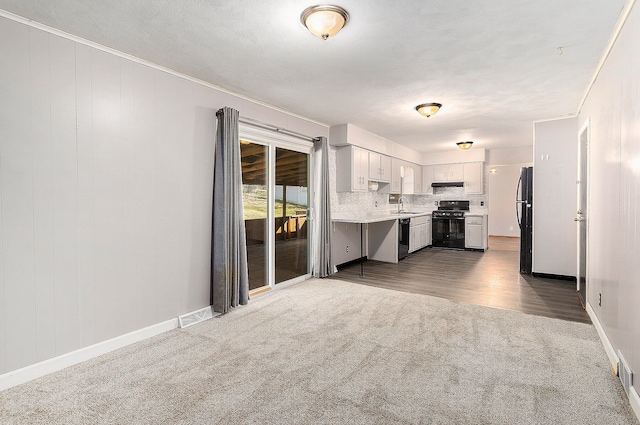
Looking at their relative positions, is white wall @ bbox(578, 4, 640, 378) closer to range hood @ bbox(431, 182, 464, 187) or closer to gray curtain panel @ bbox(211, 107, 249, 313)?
gray curtain panel @ bbox(211, 107, 249, 313)

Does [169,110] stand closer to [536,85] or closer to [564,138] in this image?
[536,85]

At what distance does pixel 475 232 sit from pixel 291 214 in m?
5.16

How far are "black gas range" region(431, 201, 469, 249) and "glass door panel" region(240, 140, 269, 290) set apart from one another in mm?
5480

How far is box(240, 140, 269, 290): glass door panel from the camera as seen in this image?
4.14 metres

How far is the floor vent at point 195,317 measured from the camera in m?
3.25

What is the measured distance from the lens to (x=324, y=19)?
217cm

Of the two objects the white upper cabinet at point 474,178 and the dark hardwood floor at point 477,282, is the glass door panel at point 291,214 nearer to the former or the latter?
the dark hardwood floor at point 477,282

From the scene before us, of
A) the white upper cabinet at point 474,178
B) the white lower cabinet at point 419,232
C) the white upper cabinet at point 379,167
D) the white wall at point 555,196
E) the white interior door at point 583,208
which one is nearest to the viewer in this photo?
the white interior door at point 583,208

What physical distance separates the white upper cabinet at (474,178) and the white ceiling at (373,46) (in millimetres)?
3724

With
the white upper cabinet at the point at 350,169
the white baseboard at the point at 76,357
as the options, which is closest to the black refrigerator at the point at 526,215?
the white upper cabinet at the point at 350,169

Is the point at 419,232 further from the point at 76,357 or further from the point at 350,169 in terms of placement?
the point at 76,357

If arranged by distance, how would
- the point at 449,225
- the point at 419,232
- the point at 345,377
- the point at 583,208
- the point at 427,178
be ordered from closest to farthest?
the point at 345,377, the point at 583,208, the point at 419,232, the point at 449,225, the point at 427,178

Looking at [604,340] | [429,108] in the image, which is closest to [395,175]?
[429,108]

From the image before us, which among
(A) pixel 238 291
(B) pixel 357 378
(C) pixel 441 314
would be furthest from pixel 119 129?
(C) pixel 441 314
